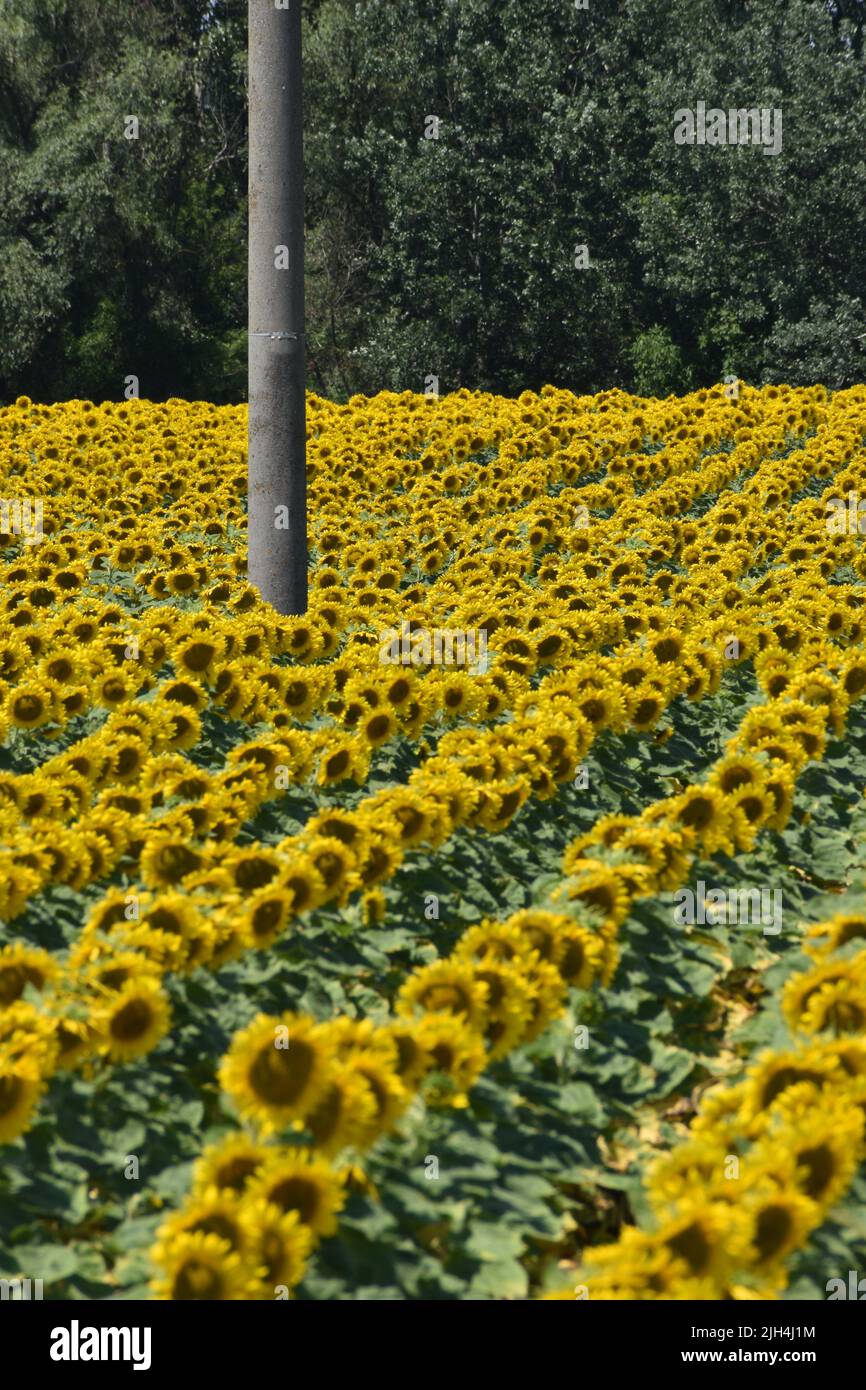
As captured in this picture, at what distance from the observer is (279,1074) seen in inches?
129

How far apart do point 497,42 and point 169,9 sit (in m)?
7.71

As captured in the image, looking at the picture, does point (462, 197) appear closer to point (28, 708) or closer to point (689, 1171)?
point (28, 708)

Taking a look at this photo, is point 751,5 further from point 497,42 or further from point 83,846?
point 83,846

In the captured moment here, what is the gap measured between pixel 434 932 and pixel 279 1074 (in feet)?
5.23

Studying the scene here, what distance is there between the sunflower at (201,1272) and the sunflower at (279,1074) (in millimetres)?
350

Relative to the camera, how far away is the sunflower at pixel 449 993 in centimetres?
366

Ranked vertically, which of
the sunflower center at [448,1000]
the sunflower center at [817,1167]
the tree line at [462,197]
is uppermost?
the tree line at [462,197]

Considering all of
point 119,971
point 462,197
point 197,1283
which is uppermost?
point 462,197

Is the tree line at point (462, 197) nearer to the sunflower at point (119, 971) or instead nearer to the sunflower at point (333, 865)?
the sunflower at point (333, 865)

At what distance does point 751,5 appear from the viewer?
3456 centimetres

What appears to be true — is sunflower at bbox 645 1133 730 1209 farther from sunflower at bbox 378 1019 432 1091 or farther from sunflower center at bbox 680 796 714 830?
sunflower center at bbox 680 796 714 830

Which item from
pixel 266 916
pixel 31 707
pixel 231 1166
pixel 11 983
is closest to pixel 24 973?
pixel 11 983

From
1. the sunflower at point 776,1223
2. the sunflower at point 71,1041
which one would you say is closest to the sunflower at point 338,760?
the sunflower at point 71,1041
